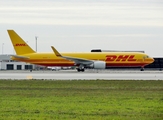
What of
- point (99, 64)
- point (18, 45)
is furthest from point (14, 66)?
point (99, 64)

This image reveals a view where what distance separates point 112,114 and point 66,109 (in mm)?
2309

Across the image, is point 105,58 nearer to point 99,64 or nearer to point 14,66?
point 99,64

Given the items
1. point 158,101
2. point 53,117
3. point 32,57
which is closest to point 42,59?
point 32,57

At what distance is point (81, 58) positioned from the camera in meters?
82.8

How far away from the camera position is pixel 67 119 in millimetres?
17391

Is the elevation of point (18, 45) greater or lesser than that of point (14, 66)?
greater

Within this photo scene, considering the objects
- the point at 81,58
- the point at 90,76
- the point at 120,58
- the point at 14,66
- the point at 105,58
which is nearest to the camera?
the point at 90,76

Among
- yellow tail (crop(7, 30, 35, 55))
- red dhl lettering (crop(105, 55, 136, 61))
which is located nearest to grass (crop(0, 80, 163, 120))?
red dhl lettering (crop(105, 55, 136, 61))

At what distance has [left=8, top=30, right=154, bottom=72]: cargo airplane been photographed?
265ft

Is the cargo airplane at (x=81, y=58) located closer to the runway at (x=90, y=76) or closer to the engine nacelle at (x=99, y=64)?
the engine nacelle at (x=99, y=64)

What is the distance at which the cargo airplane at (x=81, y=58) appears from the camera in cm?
8081

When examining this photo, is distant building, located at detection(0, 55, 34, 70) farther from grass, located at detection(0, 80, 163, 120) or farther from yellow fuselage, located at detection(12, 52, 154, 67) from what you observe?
grass, located at detection(0, 80, 163, 120)

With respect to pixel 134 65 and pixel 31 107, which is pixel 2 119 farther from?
pixel 134 65

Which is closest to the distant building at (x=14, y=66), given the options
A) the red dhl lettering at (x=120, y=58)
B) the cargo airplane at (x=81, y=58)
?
the cargo airplane at (x=81, y=58)
